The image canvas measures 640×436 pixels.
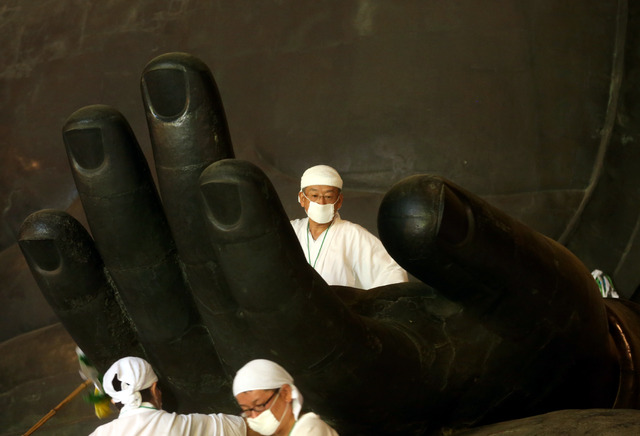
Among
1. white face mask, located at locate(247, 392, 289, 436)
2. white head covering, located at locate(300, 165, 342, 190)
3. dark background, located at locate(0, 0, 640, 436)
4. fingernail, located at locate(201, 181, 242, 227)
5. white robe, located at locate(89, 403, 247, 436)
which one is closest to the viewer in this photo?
fingernail, located at locate(201, 181, 242, 227)

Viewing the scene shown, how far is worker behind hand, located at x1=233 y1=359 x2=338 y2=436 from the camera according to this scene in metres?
2.21

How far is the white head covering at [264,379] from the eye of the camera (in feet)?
7.24

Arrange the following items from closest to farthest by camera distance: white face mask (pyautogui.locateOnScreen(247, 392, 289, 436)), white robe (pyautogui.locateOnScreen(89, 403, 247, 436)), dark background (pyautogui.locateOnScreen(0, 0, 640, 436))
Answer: white face mask (pyautogui.locateOnScreen(247, 392, 289, 436)) < white robe (pyautogui.locateOnScreen(89, 403, 247, 436)) < dark background (pyautogui.locateOnScreen(0, 0, 640, 436))

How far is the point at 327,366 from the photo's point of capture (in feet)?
7.84

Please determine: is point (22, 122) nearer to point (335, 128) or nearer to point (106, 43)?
point (106, 43)

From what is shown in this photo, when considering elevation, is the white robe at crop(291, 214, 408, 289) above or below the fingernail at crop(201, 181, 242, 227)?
below

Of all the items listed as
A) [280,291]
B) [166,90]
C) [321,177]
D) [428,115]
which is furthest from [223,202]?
[428,115]

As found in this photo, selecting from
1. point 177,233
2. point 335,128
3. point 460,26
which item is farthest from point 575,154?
point 177,233

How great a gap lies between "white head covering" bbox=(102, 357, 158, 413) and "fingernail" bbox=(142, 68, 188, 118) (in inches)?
28.3

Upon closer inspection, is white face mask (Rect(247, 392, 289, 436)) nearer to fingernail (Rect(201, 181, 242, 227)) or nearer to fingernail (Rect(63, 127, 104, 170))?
fingernail (Rect(201, 181, 242, 227))

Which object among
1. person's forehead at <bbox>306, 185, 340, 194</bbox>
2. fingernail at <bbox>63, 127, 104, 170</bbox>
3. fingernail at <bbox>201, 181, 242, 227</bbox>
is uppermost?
fingernail at <bbox>63, 127, 104, 170</bbox>

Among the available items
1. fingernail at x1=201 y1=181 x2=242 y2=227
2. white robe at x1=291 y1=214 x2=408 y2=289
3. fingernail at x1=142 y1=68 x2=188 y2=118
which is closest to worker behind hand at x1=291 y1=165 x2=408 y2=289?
white robe at x1=291 y1=214 x2=408 y2=289

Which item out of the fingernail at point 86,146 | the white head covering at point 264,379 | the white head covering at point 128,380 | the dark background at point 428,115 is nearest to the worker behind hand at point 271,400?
the white head covering at point 264,379

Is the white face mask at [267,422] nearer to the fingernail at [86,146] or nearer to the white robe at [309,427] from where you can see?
the white robe at [309,427]
